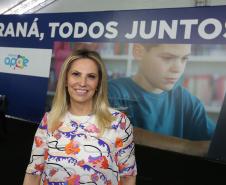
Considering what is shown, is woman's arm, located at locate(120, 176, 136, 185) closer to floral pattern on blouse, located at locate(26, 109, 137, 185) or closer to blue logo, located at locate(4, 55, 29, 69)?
floral pattern on blouse, located at locate(26, 109, 137, 185)

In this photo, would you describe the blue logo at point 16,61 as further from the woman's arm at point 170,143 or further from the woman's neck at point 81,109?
the woman's neck at point 81,109

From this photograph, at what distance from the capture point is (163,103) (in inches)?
143

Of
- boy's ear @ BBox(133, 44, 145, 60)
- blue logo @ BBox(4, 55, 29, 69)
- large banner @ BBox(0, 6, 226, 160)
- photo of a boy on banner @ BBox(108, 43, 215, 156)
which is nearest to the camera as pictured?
large banner @ BBox(0, 6, 226, 160)

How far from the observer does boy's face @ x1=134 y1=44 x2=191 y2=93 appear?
11.5ft

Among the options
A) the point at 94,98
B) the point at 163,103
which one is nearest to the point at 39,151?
the point at 94,98

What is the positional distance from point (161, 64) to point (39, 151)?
8.41 feet

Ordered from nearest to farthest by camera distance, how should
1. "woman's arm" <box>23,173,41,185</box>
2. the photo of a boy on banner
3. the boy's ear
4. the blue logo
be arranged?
"woman's arm" <box>23,173,41,185</box>, the photo of a boy on banner, the boy's ear, the blue logo

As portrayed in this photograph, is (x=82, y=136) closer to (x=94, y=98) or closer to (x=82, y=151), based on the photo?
(x=82, y=151)

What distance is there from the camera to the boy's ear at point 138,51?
3715 millimetres

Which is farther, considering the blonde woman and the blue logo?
the blue logo

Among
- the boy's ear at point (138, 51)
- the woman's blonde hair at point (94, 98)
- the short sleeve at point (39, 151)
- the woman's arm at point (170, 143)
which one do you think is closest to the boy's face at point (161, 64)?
the boy's ear at point (138, 51)

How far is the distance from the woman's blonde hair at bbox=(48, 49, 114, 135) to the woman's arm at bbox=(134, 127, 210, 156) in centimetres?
241

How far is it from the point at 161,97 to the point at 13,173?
6.22 feet

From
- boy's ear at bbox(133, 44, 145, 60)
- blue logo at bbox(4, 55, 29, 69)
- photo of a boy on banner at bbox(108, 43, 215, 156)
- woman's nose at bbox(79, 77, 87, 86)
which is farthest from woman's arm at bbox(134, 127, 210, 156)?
woman's nose at bbox(79, 77, 87, 86)
